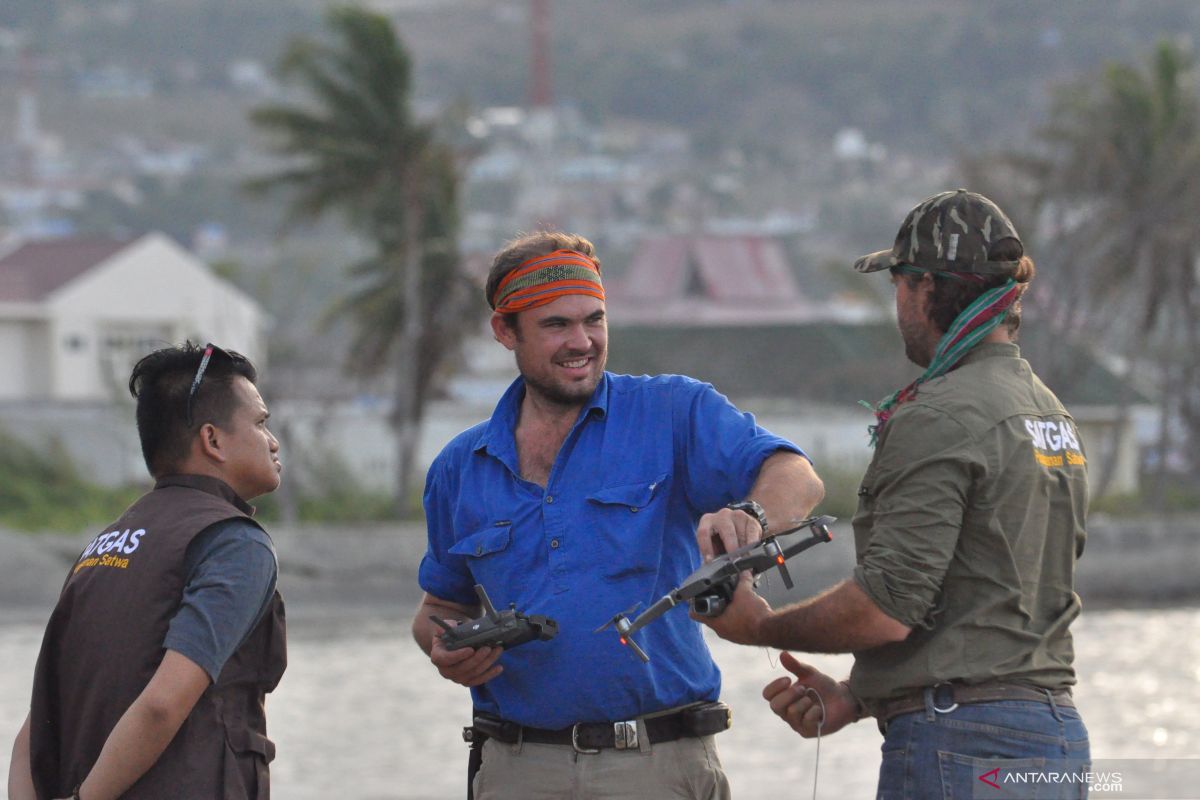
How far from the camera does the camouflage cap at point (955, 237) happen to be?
4227 millimetres

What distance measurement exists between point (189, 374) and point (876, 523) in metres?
1.61

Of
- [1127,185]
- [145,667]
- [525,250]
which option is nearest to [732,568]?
[525,250]

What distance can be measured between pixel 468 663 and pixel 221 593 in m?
0.67

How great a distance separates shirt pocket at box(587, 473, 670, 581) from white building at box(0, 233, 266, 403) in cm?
3804

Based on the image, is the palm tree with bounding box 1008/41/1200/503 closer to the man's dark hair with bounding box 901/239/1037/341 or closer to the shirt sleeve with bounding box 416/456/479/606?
the shirt sleeve with bounding box 416/456/479/606

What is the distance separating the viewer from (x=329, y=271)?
118625 millimetres

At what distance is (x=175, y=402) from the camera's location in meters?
4.52

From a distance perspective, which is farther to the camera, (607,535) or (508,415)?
(508,415)

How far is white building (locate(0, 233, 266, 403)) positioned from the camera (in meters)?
43.7

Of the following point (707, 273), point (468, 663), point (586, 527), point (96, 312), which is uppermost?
point (707, 273)

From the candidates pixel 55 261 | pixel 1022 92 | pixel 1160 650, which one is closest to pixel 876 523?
pixel 1160 650

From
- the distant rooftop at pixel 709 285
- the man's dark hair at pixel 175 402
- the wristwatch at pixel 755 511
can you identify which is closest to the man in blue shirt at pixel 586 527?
the wristwatch at pixel 755 511

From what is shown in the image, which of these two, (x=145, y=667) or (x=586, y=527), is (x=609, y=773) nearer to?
(x=586, y=527)

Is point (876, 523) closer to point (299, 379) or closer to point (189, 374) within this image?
point (189, 374)
